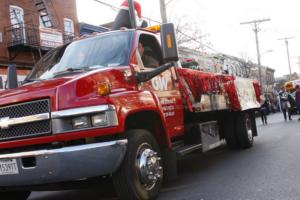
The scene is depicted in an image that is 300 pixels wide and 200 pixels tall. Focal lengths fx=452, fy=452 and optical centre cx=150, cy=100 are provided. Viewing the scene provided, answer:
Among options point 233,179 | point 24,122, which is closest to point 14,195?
point 24,122

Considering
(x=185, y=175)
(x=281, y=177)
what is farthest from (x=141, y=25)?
(x=281, y=177)

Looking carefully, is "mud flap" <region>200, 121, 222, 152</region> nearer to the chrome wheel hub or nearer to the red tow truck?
the red tow truck

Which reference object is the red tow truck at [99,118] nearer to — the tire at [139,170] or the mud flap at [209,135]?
the tire at [139,170]

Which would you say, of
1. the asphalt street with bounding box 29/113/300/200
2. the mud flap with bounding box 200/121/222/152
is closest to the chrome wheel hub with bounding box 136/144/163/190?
the asphalt street with bounding box 29/113/300/200

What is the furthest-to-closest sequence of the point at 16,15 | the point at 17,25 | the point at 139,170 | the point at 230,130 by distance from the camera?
the point at 16,15
the point at 17,25
the point at 230,130
the point at 139,170

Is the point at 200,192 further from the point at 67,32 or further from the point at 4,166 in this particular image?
Answer: the point at 67,32

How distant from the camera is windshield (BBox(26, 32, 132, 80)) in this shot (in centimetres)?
599

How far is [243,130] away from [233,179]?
367 centimetres

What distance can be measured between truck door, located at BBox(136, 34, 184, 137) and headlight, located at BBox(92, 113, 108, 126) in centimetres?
135

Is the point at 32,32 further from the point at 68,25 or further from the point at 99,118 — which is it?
the point at 99,118

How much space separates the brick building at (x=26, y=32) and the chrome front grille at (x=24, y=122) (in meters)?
15.6

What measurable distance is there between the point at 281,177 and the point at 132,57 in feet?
9.56

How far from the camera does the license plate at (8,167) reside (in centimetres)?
483

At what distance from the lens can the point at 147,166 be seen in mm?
5430
